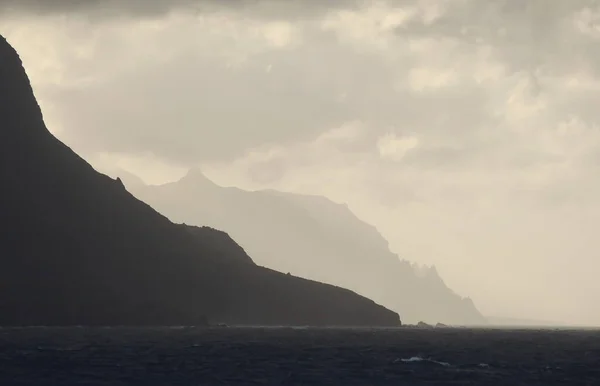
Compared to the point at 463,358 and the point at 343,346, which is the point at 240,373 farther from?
the point at 343,346

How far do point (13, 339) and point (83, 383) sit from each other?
248ft

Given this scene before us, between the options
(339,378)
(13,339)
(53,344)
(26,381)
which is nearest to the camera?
(26,381)

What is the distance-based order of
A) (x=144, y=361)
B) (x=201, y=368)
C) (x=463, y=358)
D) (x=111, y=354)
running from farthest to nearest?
(x=463, y=358) → (x=111, y=354) → (x=144, y=361) → (x=201, y=368)

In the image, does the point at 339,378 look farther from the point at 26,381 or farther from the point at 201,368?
the point at 26,381

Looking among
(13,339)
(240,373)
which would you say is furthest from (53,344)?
(240,373)

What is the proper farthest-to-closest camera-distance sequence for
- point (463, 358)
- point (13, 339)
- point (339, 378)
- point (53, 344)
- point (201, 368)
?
1. point (13, 339)
2. point (53, 344)
3. point (463, 358)
4. point (201, 368)
5. point (339, 378)

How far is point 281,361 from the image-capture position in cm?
11412

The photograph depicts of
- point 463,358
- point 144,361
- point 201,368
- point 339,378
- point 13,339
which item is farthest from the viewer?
point 13,339

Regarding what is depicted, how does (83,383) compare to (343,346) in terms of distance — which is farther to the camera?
(343,346)

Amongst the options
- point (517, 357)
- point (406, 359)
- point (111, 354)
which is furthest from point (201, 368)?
point (517, 357)

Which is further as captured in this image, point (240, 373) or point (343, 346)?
point (343, 346)

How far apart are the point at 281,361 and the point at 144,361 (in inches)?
737

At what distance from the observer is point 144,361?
10956 cm

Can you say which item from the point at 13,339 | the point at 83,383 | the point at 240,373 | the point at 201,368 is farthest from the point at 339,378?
the point at 13,339
